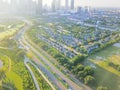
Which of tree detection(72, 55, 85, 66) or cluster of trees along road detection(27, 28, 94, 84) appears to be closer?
cluster of trees along road detection(27, 28, 94, 84)

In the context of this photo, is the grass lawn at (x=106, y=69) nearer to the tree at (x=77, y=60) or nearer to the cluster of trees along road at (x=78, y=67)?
the cluster of trees along road at (x=78, y=67)

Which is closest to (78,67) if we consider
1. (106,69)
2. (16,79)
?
(106,69)

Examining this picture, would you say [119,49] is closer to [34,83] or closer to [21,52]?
[21,52]

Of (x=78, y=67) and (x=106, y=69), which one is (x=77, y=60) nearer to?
(x=78, y=67)

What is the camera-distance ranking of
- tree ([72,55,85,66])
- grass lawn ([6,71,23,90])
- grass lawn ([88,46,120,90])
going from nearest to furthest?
grass lawn ([6,71,23,90]), grass lawn ([88,46,120,90]), tree ([72,55,85,66])

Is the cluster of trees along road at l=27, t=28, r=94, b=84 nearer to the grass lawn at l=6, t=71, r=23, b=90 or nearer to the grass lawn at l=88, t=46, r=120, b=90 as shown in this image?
the grass lawn at l=88, t=46, r=120, b=90

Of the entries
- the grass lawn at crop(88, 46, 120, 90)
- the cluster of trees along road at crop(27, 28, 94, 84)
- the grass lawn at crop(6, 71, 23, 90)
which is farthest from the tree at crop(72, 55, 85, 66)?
the grass lawn at crop(6, 71, 23, 90)

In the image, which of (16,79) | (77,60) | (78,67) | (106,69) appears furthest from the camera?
(77,60)
